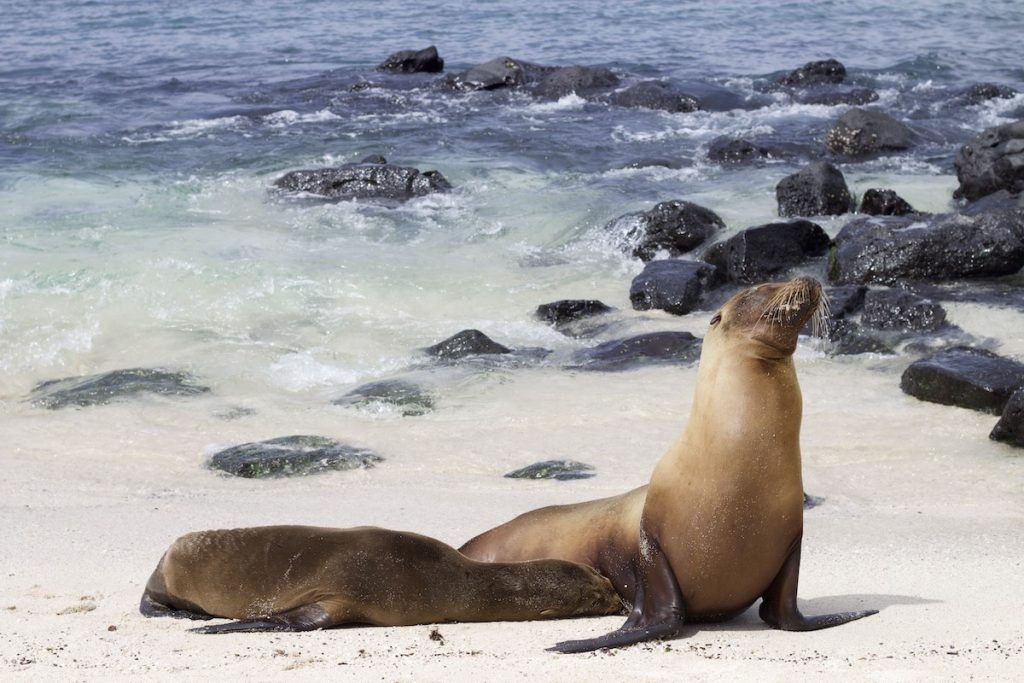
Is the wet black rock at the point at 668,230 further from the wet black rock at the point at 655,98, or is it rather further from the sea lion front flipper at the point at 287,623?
the sea lion front flipper at the point at 287,623

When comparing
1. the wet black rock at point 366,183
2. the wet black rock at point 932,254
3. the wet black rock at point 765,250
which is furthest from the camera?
the wet black rock at point 366,183

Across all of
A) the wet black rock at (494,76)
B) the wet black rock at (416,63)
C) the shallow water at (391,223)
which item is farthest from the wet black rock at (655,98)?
the wet black rock at (416,63)

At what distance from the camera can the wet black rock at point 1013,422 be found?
26.6ft

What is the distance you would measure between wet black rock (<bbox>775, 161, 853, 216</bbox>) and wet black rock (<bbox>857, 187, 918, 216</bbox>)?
0.27 meters

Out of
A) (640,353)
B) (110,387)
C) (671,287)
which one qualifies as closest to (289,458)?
(110,387)

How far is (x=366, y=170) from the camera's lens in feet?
55.0

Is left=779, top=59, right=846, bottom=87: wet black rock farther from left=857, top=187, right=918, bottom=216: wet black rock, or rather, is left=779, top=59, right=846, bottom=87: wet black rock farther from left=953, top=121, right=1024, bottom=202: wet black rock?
left=857, top=187, right=918, bottom=216: wet black rock

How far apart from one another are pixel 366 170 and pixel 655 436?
8892mm

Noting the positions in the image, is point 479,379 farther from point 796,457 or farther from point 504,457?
point 796,457

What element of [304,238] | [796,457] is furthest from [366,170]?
[796,457]

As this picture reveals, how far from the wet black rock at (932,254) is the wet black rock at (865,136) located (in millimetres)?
5799

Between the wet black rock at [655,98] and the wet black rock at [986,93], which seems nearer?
the wet black rock at [655,98]

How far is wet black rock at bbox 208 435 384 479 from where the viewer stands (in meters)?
7.85

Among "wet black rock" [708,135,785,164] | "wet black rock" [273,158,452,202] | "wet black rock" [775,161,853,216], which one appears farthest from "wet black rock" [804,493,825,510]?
"wet black rock" [708,135,785,164]
